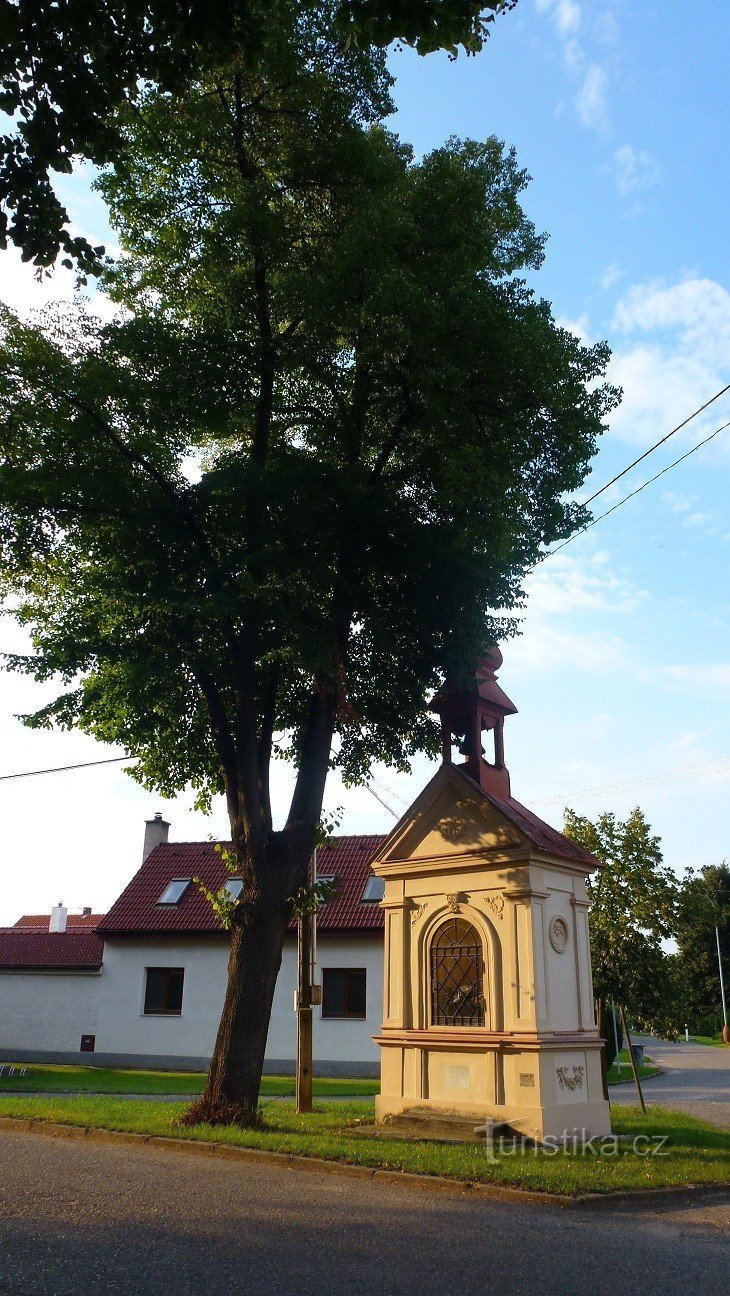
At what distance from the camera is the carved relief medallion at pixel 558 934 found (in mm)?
13539

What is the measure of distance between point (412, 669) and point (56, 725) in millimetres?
5296

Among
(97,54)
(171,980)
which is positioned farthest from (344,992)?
(97,54)

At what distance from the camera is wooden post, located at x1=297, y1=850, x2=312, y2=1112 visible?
50.9ft

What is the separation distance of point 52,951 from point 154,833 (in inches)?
211

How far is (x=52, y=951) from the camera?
1197 inches

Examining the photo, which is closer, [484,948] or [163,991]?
[484,948]

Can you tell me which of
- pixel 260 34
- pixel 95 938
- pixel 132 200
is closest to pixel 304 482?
pixel 132 200

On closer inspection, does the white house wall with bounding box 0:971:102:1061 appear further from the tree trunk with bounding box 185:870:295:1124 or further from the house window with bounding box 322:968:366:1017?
the tree trunk with bounding box 185:870:295:1124

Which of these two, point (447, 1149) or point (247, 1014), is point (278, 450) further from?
point (447, 1149)

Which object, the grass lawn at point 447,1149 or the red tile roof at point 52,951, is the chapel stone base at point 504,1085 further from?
the red tile roof at point 52,951

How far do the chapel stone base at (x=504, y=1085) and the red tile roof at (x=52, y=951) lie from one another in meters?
17.7

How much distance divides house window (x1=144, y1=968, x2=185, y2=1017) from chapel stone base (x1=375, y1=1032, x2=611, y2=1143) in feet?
51.0

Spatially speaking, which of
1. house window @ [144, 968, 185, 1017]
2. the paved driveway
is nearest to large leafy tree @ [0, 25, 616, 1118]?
the paved driveway

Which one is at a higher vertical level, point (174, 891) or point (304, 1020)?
point (174, 891)
